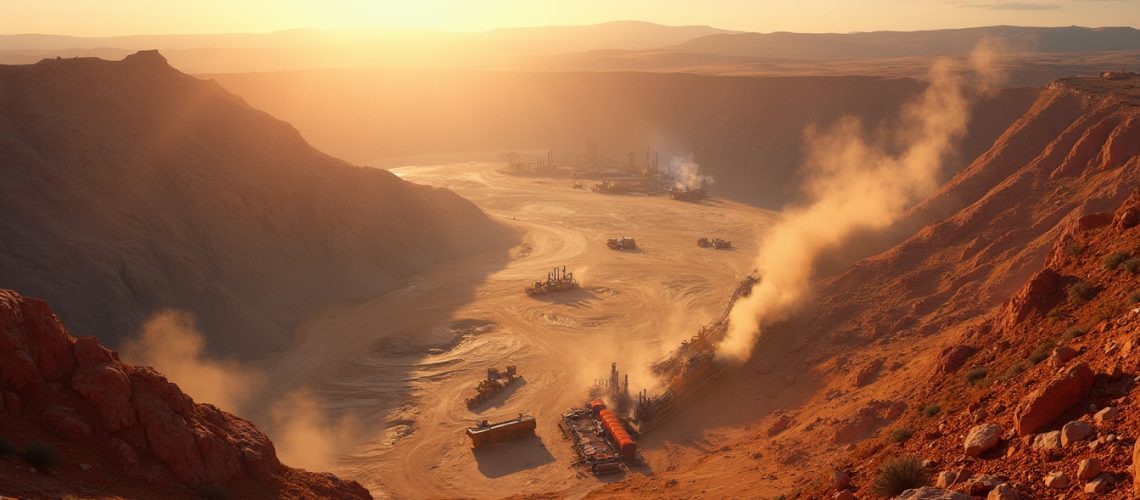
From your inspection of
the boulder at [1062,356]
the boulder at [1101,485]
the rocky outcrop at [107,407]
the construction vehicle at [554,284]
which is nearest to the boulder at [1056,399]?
the boulder at [1062,356]

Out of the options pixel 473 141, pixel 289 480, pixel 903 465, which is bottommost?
pixel 903 465

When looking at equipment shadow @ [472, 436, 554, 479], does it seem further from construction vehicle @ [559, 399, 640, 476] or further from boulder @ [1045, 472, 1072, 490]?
boulder @ [1045, 472, 1072, 490]

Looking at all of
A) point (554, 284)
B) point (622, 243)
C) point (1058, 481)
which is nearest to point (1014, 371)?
point (1058, 481)

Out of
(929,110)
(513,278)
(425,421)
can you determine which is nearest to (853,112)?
(929,110)

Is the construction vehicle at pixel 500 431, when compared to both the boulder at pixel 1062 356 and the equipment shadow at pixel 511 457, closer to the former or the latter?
the equipment shadow at pixel 511 457

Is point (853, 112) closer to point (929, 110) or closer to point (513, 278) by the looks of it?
point (929, 110)

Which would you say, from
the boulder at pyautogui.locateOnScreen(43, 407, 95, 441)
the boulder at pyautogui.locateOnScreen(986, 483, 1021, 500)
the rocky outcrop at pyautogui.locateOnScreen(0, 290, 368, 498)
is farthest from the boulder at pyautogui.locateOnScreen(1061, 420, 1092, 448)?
the boulder at pyautogui.locateOnScreen(43, 407, 95, 441)

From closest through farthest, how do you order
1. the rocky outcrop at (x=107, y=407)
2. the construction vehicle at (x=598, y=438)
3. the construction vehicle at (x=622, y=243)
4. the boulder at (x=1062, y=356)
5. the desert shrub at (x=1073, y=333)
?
the boulder at (x=1062, y=356) < the desert shrub at (x=1073, y=333) < the rocky outcrop at (x=107, y=407) < the construction vehicle at (x=598, y=438) < the construction vehicle at (x=622, y=243)
